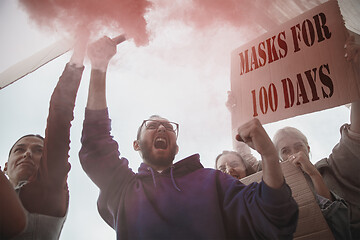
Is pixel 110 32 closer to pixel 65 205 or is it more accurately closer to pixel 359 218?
pixel 65 205

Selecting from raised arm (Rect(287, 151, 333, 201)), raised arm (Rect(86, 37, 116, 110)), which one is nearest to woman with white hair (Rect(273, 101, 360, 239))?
raised arm (Rect(287, 151, 333, 201))

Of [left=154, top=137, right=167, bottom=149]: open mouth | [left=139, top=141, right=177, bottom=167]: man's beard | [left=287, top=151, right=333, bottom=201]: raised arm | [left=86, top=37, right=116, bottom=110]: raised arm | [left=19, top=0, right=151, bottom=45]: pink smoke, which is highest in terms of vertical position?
[left=19, top=0, right=151, bottom=45]: pink smoke

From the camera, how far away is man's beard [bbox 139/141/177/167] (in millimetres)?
1597

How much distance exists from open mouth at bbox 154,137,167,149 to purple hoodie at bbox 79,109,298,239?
0.16 metres

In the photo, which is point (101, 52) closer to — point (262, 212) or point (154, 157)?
point (154, 157)

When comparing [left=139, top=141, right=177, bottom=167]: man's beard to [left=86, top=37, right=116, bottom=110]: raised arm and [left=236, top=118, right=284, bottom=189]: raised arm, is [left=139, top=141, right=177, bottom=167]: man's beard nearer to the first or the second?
[left=86, top=37, right=116, bottom=110]: raised arm

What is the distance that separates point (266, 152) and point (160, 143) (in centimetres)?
68

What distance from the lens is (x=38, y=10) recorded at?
183 cm

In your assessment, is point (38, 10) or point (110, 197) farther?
point (38, 10)

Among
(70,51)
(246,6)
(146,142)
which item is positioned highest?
(246,6)

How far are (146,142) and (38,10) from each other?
43.2 inches

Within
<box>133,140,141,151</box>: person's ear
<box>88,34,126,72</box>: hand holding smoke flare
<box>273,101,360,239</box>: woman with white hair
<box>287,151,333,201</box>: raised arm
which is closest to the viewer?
<box>273,101,360,239</box>: woman with white hair

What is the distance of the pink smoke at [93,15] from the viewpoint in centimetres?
183

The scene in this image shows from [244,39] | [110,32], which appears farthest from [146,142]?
[244,39]
